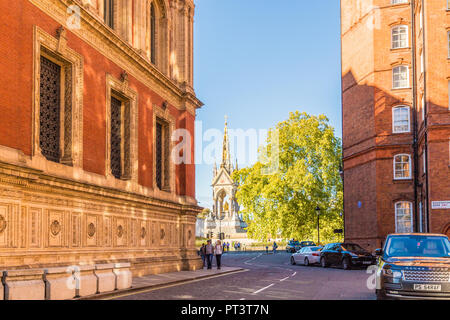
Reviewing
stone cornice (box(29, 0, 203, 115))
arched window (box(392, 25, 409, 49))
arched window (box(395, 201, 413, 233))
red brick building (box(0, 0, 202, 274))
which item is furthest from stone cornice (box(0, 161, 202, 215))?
arched window (box(392, 25, 409, 49))

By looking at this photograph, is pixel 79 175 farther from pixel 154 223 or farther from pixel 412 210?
pixel 412 210

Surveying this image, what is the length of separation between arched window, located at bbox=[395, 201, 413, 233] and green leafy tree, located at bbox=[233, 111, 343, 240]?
59.8 ft

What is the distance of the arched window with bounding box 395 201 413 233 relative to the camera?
36375 millimetres

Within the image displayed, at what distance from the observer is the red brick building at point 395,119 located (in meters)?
30.8

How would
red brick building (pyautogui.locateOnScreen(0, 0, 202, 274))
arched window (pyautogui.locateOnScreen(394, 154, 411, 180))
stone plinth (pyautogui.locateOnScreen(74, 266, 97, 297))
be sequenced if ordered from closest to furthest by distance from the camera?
stone plinth (pyautogui.locateOnScreen(74, 266, 97, 297))
red brick building (pyautogui.locateOnScreen(0, 0, 202, 274))
arched window (pyautogui.locateOnScreen(394, 154, 411, 180))

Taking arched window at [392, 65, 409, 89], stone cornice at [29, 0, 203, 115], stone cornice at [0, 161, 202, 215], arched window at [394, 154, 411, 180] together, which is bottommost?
stone cornice at [0, 161, 202, 215]

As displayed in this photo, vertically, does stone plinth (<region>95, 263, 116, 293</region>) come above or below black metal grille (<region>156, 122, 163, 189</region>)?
below

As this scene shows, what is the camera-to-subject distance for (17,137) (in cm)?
1580

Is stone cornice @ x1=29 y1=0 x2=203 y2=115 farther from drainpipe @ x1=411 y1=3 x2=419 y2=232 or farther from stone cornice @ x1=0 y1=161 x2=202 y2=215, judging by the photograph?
drainpipe @ x1=411 y1=3 x2=419 y2=232

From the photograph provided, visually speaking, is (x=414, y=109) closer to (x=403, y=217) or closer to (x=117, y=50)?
(x=403, y=217)

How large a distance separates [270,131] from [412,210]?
81.3ft

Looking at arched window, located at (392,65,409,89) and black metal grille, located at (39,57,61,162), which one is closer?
black metal grille, located at (39,57,61,162)

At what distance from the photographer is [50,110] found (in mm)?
18812

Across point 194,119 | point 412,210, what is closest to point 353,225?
point 412,210
